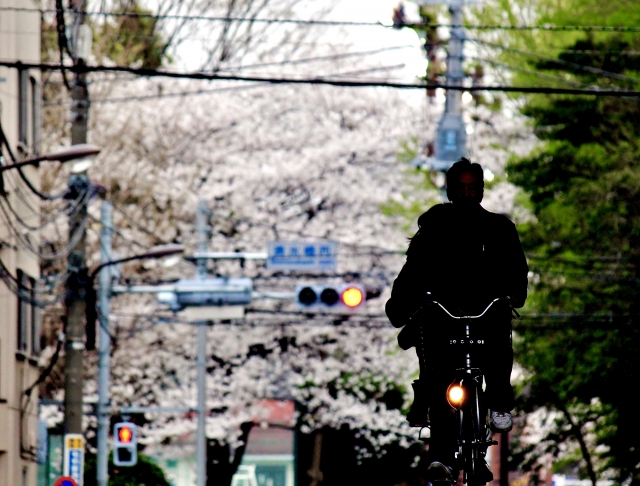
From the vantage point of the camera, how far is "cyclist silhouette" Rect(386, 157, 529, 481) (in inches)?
337

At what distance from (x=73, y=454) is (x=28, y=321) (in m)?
5.39

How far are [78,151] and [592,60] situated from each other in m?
10.3

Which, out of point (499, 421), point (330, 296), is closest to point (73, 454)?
point (330, 296)

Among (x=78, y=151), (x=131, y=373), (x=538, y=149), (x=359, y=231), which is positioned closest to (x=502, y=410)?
(x=78, y=151)

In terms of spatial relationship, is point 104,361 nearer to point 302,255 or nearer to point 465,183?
point 302,255

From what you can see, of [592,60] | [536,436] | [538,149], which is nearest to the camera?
[592,60]

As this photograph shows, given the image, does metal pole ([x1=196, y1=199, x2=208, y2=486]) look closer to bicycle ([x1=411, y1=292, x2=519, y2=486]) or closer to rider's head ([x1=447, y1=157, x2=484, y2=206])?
rider's head ([x1=447, y1=157, x2=484, y2=206])

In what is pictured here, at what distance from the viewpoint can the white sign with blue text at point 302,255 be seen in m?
24.8

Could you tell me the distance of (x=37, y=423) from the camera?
95.9 ft

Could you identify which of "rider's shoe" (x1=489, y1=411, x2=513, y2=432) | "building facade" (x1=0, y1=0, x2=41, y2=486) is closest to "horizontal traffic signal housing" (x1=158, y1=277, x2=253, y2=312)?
"building facade" (x1=0, y1=0, x2=41, y2=486)

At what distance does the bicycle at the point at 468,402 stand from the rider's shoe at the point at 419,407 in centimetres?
29

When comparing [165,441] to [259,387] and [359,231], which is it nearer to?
[259,387]

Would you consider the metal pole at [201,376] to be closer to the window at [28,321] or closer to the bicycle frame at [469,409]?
the window at [28,321]

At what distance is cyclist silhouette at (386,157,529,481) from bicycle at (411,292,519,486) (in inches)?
2.6
